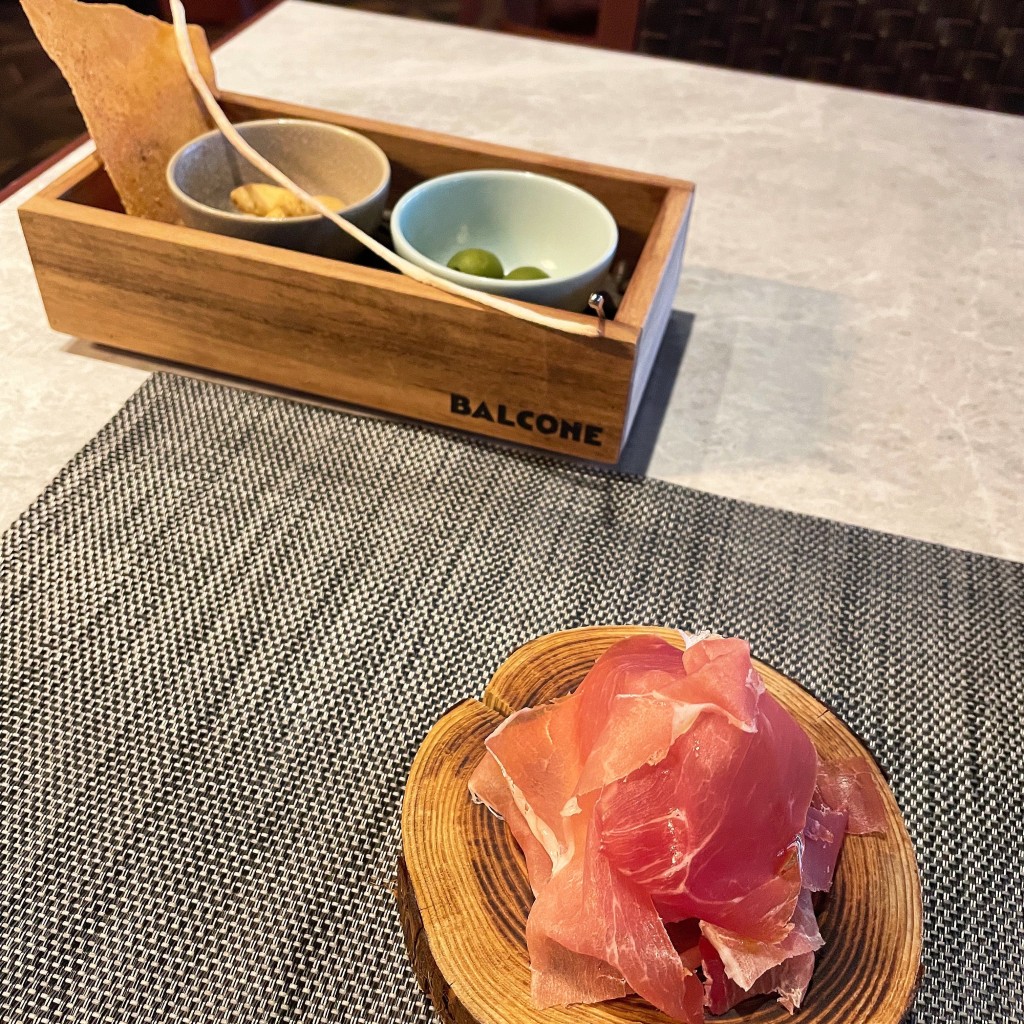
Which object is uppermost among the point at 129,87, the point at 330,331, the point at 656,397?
the point at 129,87

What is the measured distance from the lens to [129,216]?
37.8 inches

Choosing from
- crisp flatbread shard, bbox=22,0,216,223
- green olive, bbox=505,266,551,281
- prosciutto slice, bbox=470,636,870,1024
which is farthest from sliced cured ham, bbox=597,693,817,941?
crisp flatbread shard, bbox=22,0,216,223

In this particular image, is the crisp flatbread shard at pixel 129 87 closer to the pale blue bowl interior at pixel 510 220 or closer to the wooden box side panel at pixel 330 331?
the wooden box side panel at pixel 330 331

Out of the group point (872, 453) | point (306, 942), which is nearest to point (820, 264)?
point (872, 453)

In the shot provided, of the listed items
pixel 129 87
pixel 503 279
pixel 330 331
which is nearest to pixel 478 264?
pixel 503 279

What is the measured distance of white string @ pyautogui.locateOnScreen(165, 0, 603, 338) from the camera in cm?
86

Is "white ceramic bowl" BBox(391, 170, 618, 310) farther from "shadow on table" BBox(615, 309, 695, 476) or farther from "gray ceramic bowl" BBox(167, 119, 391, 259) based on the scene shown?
"shadow on table" BBox(615, 309, 695, 476)

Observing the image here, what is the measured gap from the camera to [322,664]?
0.79m

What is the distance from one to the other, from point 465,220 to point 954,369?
0.56 m

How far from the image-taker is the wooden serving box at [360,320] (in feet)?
2.94

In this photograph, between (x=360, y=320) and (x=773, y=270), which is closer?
(x=360, y=320)

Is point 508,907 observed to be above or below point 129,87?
below

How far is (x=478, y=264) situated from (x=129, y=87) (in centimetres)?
38

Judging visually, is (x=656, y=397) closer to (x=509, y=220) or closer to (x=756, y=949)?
(x=509, y=220)
